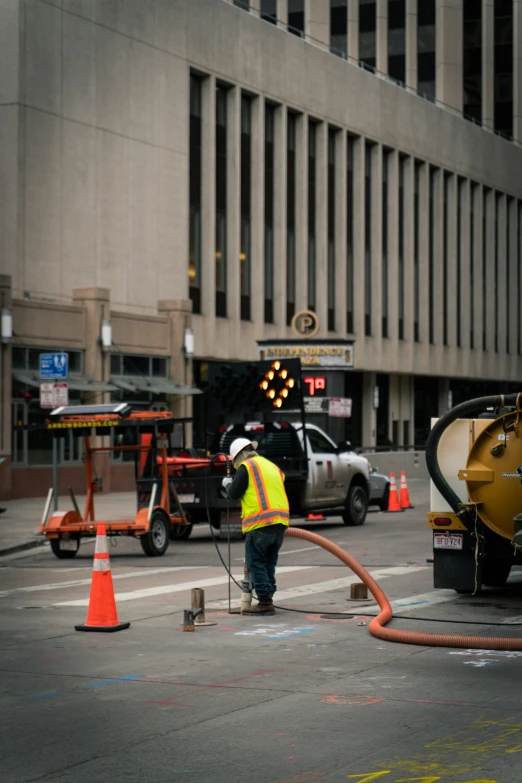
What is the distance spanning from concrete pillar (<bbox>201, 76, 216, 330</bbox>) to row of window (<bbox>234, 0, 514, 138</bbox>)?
92.0 ft

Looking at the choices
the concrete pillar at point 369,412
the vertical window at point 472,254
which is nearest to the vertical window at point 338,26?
the vertical window at point 472,254

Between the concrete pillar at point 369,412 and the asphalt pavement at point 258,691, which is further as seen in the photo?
the concrete pillar at point 369,412

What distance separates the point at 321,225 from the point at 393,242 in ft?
22.2

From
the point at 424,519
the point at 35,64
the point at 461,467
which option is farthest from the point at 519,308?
the point at 461,467

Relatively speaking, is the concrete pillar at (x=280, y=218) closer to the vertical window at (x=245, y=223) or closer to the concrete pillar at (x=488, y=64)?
the vertical window at (x=245, y=223)

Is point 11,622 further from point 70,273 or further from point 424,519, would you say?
point 70,273

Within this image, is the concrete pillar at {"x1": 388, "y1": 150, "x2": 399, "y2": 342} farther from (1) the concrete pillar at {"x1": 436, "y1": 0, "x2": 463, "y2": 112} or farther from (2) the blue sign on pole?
(2) the blue sign on pole

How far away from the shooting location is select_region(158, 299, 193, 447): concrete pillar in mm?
40000

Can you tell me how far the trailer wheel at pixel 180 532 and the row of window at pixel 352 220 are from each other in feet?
67.4

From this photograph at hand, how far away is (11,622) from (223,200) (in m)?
33.8

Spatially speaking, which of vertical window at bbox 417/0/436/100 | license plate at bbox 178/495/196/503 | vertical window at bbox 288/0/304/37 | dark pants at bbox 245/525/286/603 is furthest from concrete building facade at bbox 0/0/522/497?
dark pants at bbox 245/525/286/603

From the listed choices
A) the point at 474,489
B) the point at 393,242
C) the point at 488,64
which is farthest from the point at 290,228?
the point at 474,489

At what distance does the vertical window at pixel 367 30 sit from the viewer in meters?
73.9

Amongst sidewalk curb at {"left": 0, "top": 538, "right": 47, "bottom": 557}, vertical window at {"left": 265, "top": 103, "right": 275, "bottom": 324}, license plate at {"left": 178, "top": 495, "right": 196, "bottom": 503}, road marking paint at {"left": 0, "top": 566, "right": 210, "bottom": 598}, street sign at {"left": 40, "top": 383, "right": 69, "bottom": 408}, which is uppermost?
vertical window at {"left": 265, "top": 103, "right": 275, "bottom": 324}
